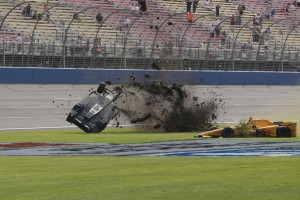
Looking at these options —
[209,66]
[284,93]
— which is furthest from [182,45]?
[284,93]

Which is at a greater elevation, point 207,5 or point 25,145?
point 207,5

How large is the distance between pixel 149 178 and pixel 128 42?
38.7m

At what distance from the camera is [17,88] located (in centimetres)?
4497

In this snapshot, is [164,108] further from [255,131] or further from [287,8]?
[287,8]

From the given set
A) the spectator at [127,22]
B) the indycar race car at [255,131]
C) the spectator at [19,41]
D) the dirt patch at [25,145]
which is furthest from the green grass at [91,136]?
the spectator at [127,22]

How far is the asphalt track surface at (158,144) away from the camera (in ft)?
65.6

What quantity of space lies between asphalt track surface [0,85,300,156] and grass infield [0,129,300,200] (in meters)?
1.80

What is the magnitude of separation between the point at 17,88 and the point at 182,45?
36.5 feet

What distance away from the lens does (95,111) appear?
90.8 feet

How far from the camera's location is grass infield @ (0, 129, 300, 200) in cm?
1211

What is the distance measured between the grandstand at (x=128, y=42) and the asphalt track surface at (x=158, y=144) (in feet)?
4.73

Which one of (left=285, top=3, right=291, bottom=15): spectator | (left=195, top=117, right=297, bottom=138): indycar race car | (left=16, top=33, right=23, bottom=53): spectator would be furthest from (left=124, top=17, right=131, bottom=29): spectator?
(left=195, top=117, right=297, bottom=138): indycar race car

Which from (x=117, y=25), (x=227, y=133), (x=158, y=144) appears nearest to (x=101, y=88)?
(x=227, y=133)

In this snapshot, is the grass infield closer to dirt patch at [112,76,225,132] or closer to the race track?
dirt patch at [112,76,225,132]
